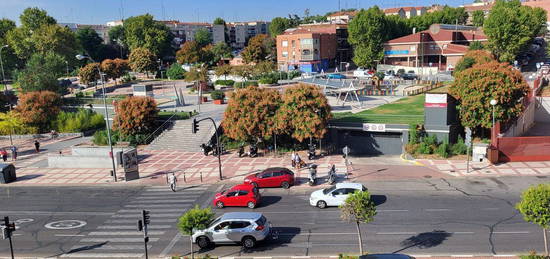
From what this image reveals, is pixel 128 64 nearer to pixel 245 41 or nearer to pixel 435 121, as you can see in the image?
pixel 435 121

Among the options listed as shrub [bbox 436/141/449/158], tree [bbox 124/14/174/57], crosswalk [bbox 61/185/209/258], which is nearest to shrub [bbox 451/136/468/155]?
shrub [bbox 436/141/449/158]

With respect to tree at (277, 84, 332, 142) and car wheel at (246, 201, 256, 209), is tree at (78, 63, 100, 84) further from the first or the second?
car wheel at (246, 201, 256, 209)

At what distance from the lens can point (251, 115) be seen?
38.3 m

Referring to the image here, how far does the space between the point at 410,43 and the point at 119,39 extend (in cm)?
9153

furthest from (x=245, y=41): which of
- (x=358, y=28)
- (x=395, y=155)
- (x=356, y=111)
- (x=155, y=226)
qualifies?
(x=155, y=226)

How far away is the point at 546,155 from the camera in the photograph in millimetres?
33562

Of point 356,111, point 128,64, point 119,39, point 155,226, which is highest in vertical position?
point 119,39

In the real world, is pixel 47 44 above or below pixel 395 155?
above

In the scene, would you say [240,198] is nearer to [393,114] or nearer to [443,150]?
[443,150]

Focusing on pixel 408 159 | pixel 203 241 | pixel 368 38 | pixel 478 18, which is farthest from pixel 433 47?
pixel 203 241

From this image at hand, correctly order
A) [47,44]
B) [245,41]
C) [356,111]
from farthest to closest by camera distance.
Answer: [245,41] < [47,44] < [356,111]

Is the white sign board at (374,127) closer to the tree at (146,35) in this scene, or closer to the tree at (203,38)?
the tree at (146,35)

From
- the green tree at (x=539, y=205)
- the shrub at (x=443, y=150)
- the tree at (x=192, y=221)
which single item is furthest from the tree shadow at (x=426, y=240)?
the shrub at (x=443, y=150)

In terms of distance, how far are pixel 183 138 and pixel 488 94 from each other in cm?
2894
